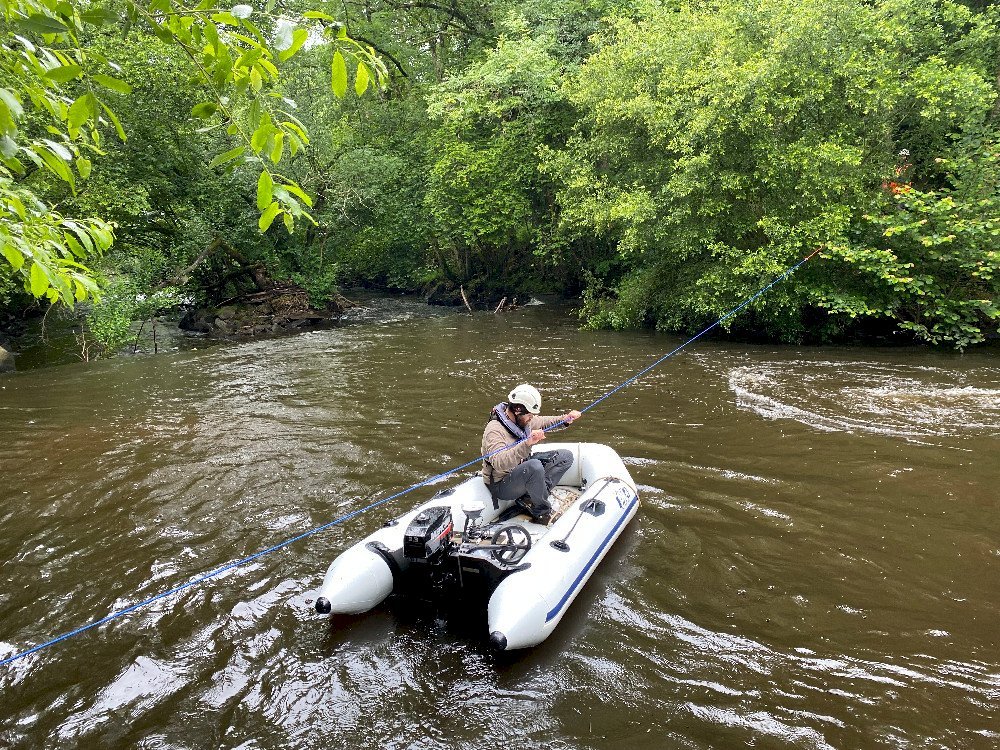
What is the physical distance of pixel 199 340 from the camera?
16844 mm

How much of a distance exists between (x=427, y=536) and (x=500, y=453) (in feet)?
4.05

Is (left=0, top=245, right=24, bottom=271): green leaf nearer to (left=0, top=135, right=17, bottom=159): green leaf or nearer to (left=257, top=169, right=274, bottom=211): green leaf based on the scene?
(left=0, top=135, right=17, bottom=159): green leaf

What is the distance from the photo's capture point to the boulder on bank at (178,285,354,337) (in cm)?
1805

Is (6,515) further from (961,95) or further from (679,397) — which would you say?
(961,95)

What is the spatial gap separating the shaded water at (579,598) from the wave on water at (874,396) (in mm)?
56

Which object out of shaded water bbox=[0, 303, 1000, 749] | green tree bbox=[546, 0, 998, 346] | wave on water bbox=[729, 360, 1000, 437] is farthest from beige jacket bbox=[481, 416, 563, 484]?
green tree bbox=[546, 0, 998, 346]

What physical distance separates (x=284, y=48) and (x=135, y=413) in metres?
9.56

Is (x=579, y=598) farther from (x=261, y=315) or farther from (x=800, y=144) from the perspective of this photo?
(x=261, y=315)

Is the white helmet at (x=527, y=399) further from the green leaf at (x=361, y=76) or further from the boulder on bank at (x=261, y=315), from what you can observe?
the boulder on bank at (x=261, y=315)

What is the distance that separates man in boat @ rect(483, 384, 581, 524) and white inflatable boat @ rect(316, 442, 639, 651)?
15.6 inches

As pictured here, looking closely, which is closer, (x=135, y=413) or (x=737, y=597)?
(x=737, y=597)

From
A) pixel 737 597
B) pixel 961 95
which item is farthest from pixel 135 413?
pixel 961 95

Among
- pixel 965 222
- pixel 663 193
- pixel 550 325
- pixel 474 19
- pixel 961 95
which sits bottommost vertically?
pixel 550 325

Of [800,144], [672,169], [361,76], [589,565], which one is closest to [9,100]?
[361,76]
